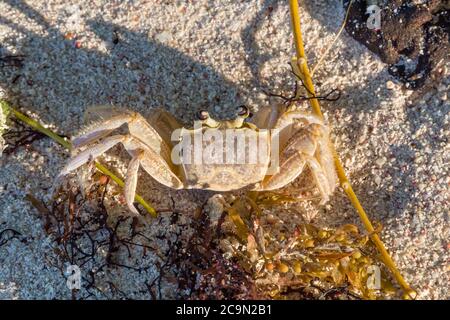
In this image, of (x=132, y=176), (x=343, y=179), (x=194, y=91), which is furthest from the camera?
(x=194, y=91)

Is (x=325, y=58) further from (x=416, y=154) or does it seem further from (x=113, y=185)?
(x=113, y=185)

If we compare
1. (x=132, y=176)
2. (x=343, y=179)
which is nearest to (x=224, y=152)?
(x=132, y=176)

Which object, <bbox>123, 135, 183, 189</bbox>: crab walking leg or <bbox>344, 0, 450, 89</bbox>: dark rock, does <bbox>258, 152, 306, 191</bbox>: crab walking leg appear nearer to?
<bbox>123, 135, 183, 189</bbox>: crab walking leg

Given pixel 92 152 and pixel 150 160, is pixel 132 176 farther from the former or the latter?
pixel 92 152

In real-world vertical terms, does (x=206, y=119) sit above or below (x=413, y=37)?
below

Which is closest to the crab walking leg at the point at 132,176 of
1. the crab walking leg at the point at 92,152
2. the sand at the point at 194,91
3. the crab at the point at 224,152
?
the crab at the point at 224,152

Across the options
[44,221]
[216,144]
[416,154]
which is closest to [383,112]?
[416,154]

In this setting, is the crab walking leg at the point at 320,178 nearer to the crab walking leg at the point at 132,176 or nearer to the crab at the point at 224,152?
the crab at the point at 224,152
